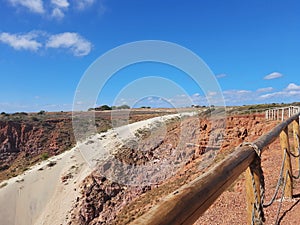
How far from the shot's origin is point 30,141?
152 ft

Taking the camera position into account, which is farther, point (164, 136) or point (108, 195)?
point (164, 136)

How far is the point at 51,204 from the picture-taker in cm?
2316

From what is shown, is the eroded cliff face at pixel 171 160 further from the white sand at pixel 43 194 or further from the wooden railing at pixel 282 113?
the white sand at pixel 43 194

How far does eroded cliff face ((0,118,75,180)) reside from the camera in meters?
41.7

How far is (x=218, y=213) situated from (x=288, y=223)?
6.77 feet

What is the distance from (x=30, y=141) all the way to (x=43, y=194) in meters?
22.6

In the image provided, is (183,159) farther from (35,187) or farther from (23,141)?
(23,141)

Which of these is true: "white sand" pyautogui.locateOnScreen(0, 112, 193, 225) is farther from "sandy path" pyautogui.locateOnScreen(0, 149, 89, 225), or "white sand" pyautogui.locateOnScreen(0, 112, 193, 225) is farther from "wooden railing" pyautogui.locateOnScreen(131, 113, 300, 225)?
"wooden railing" pyautogui.locateOnScreen(131, 113, 300, 225)

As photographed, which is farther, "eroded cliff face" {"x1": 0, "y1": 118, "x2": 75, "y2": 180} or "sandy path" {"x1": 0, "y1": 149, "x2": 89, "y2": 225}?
"eroded cliff face" {"x1": 0, "y1": 118, "x2": 75, "y2": 180}

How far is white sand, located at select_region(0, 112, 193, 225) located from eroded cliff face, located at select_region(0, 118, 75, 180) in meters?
9.70

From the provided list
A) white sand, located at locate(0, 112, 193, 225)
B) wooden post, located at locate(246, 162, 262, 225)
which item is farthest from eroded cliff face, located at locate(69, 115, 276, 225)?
wooden post, located at locate(246, 162, 262, 225)

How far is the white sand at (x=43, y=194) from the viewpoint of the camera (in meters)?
21.6

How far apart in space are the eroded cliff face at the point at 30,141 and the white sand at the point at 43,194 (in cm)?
970

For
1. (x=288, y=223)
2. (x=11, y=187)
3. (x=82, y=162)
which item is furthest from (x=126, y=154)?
(x=288, y=223)
